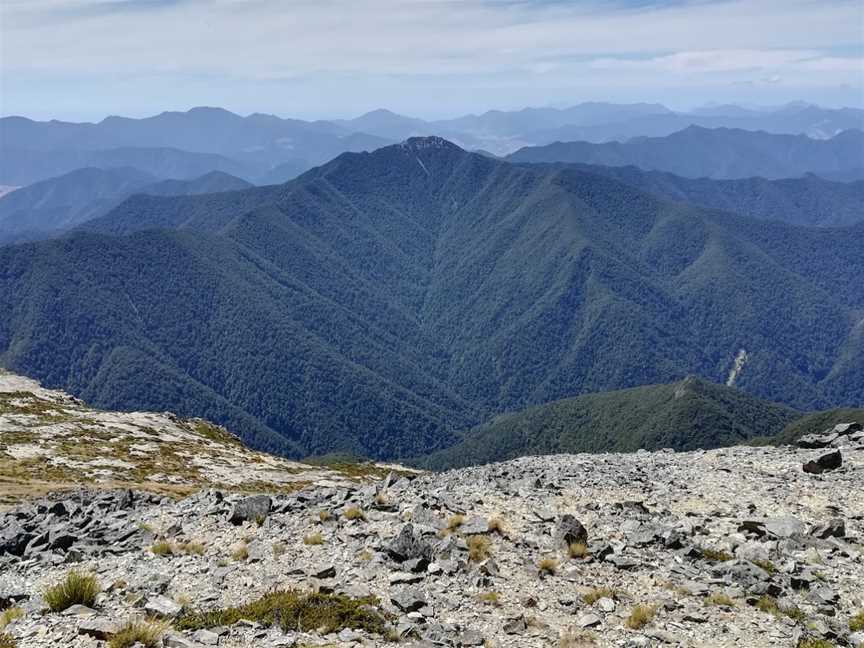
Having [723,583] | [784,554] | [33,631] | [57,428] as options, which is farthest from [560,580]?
[57,428]

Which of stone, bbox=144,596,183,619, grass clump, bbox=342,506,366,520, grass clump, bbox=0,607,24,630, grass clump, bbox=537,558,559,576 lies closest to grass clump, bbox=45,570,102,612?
grass clump, bbox=0,607,24,630

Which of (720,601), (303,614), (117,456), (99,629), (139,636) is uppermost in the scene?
(139,636)

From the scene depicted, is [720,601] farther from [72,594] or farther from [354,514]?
[72,594]

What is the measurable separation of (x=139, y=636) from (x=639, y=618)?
15.8 meters

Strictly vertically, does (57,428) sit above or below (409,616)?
below

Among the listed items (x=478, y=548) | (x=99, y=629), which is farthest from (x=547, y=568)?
(x=99, y=629)

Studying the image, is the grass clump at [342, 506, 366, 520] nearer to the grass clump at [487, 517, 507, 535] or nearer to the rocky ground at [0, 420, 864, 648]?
the rocky ground at [0, 420, 864, 648]

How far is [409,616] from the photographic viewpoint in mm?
20797

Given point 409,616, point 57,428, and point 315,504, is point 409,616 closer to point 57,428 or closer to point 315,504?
point 315,504

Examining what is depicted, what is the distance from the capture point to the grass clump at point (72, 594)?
68.8ft

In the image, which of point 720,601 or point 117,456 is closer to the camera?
point 720,601

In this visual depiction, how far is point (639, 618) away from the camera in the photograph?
69.1 ft

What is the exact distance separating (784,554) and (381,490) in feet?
60.6

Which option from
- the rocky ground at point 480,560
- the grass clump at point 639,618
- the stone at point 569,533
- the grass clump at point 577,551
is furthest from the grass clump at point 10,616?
the grass clump at point 639,618
